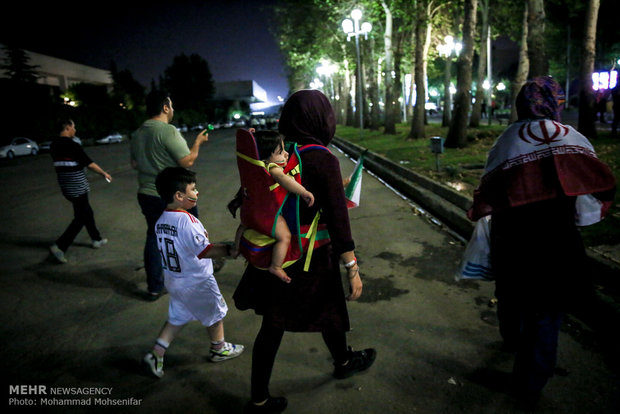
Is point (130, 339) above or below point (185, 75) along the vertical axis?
below

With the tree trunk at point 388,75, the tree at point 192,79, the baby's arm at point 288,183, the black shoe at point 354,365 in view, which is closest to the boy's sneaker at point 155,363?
the black shoe at point 354,365

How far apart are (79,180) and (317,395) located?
4585 millimetres

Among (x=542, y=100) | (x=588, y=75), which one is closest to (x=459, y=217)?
(x=542, y=100)

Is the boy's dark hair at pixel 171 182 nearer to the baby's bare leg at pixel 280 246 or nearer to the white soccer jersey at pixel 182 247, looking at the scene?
the white soccer jersey at pixel 182 247

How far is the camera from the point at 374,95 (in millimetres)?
28500

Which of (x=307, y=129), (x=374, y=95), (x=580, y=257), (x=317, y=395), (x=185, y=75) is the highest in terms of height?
(x=185, y=75)

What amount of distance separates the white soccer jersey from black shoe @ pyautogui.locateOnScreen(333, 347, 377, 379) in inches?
44.5

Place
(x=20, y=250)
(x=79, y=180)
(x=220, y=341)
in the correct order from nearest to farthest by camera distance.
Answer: (x=220, y=341), (x=79, y=180), (x=20, y=250)

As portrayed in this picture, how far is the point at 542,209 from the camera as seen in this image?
235 centimetres

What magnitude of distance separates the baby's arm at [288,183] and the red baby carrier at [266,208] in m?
0.03

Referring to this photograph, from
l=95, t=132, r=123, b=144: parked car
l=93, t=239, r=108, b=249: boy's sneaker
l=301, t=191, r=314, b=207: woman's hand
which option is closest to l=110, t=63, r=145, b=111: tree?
l=95, t=132, r=123, b=144: parked car

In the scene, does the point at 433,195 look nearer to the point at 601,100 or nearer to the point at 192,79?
the point at 601,100

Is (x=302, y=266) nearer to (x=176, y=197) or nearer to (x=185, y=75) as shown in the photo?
(x=176, y=197)

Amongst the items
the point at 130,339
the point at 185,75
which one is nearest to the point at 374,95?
the point at 130,339
